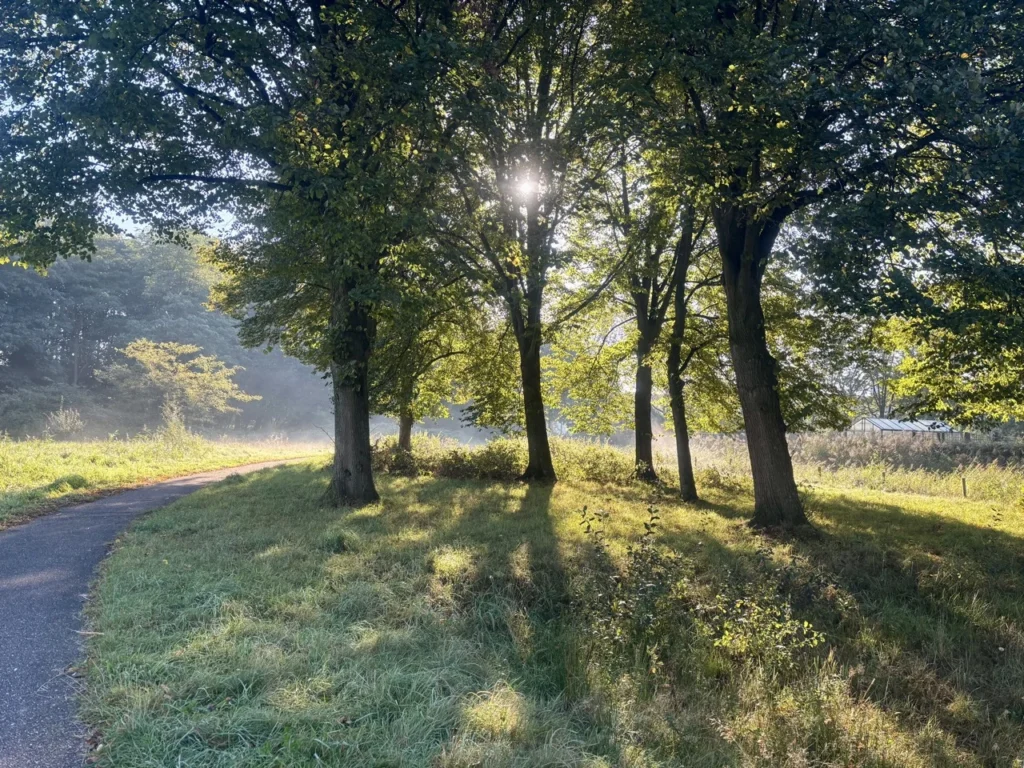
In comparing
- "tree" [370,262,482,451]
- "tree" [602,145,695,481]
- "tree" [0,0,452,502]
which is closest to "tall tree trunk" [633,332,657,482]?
"tree" [602,145,695,481]

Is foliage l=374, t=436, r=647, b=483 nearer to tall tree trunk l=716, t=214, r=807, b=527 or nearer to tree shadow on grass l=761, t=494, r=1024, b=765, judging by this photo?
tall tree trunk l=716, t=214, r=807, b=527

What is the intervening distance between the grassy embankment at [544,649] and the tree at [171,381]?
23.6 metres

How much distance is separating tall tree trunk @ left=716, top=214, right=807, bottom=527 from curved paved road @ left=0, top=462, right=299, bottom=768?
29.5ft

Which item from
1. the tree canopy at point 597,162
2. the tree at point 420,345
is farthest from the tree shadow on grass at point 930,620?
the tree at point 420,345

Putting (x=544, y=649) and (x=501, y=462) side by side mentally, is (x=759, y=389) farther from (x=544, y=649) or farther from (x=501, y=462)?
(x=501, y=462)

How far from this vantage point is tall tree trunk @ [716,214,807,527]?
31.1 feet

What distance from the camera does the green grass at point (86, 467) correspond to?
407 inches

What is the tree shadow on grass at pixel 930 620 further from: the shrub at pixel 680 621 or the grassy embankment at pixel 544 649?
the shrub at pixel 680 621

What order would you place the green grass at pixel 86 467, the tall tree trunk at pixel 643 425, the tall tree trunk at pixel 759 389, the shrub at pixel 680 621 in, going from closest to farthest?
the shrub at pixel 680 621 → the tall tree trunk at pixel 759 389 → the green grass at pixel 86 467 → the tall tree trunk at pixel 643 425

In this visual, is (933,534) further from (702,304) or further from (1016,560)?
(702,304)

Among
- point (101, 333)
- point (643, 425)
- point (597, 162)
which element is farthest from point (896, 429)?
point (101, 333)

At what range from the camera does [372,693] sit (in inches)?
143

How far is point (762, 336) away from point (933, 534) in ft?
14.2

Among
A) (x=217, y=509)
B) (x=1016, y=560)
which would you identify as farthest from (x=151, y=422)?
(x=1016, y=560)
